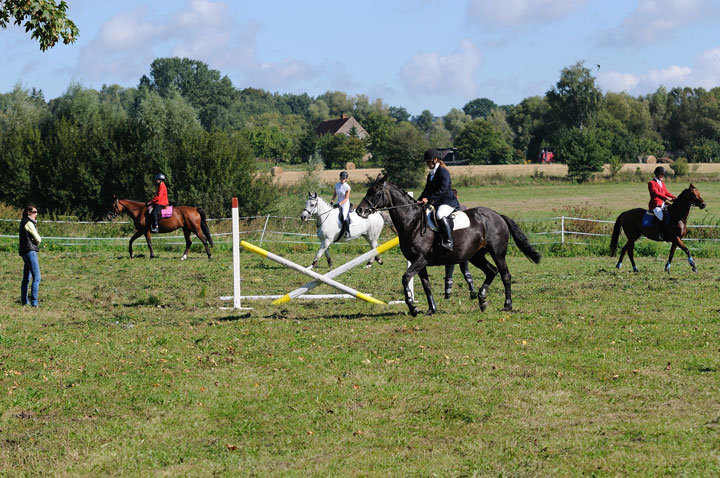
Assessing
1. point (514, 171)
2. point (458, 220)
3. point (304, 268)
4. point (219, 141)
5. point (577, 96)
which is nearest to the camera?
point (304, 268)

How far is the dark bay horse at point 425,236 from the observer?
1279 cm

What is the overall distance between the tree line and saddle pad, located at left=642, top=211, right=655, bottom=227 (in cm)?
2238

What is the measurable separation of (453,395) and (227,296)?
8935 mm

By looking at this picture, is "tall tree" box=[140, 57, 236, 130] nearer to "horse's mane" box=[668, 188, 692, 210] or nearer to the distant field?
the distant field

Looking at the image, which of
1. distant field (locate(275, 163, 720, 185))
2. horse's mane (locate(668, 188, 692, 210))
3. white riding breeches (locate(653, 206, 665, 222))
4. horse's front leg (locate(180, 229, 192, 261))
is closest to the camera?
horse's mane (locate(668, 188, 692, 210))

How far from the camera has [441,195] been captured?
13.0 metres

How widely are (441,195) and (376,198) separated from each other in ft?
3.94

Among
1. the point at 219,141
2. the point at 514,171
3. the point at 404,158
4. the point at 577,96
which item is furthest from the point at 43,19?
the point at 577,96

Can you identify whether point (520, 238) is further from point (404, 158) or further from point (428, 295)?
point (404, 158)

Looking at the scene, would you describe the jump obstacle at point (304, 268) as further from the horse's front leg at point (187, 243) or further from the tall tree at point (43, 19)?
the horse's front leg at point (187, 243)

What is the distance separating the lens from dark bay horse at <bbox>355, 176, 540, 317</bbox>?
1279 cm

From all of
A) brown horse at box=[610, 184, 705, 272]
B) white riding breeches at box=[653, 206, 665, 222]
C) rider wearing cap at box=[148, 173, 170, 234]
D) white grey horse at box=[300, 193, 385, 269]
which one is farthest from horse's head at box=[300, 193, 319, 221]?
white riding breeches at box=[653, 206, 665, 222]

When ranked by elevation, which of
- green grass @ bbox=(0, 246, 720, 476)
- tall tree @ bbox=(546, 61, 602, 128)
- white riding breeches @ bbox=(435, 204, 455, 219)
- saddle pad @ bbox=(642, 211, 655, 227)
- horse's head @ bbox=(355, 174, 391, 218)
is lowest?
green grass @ bbox=(0, 246, 720, 476)

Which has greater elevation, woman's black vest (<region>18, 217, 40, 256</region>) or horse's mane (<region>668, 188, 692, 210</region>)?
horse's mane (<region>668, 188, 692, 210</region>)
